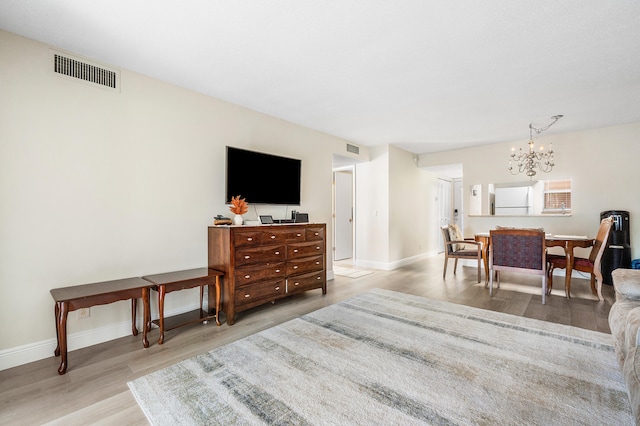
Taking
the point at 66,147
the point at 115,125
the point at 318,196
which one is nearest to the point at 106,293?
the point at 66,147

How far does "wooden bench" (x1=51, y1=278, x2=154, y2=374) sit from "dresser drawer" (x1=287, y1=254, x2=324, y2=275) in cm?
155

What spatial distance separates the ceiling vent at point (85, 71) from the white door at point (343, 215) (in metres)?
4.69

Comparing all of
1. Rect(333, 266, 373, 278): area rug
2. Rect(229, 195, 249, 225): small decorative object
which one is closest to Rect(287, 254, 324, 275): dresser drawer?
Rect(229, 195, 249, 225): small decorative object

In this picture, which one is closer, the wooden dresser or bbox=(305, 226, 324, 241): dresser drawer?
the wooden dresser

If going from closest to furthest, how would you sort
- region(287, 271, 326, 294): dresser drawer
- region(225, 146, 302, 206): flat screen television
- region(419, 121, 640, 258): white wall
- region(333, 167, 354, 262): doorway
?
region(225, 146, 302, 206): flat screen television
region(287, 271, 326, 294): dresser drawer
region(419, 121, 640, 258): white wall
region(333, 167, 354, 262): doorway

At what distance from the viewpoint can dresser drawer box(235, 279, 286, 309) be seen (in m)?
2.98

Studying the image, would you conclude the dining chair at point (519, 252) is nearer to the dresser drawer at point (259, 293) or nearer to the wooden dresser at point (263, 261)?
the wooden dresser at point (263, 261)

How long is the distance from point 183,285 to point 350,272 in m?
3.35

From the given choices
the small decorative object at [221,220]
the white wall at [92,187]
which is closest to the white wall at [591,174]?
the small decorative object at [221,220]

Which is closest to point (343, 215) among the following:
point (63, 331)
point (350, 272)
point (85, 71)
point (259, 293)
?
point (350, 272)

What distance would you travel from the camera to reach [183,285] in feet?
8.65

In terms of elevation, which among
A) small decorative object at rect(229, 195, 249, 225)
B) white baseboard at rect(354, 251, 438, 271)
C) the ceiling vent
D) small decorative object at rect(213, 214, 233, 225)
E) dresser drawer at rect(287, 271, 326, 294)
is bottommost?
white baseboard at rect(354, 251, 438, 271)

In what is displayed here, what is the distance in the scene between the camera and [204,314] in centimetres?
312

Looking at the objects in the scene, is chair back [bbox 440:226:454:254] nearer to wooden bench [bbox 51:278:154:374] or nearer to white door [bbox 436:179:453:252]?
white door [bbox 436:179:453:252]
